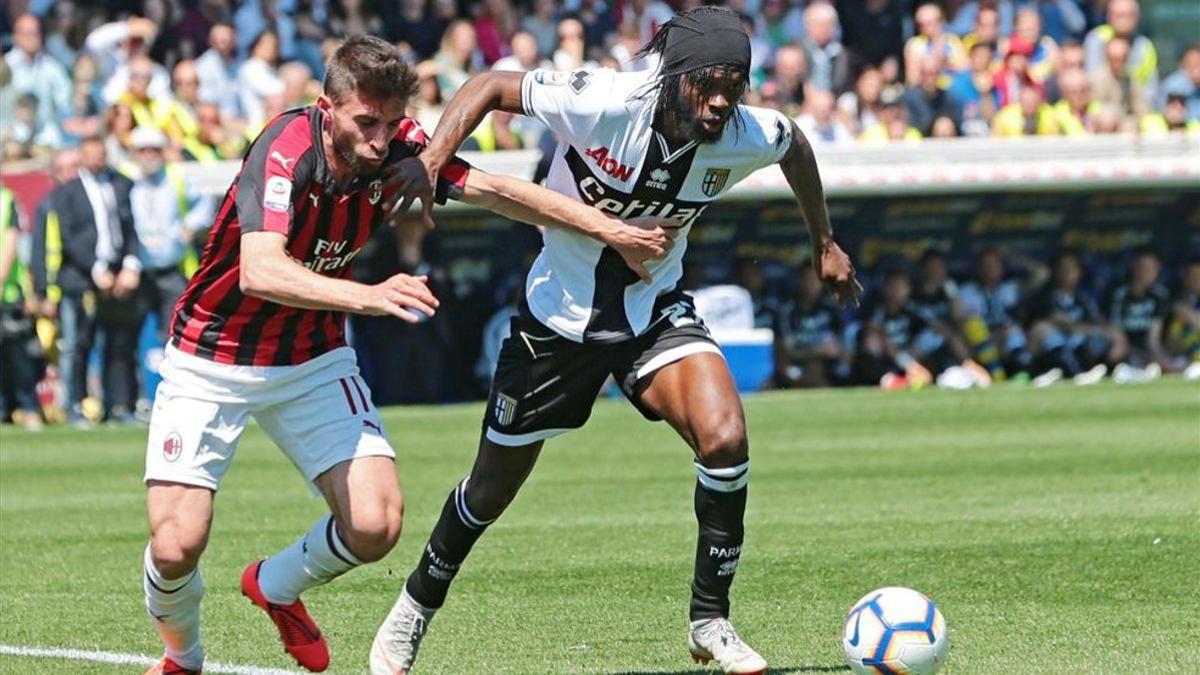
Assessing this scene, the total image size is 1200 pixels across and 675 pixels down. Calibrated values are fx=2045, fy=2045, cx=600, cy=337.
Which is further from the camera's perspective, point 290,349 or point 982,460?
point 982,460

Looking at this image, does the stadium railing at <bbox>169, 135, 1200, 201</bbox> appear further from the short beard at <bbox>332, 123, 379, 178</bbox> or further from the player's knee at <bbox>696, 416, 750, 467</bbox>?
the short beard at <bbox>332, 123, 379, 178</bbox>

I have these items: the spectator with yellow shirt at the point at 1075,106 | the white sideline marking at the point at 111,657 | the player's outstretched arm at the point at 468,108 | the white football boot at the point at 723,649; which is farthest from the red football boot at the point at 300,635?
the spectator with yellow shirt at the point at 1075,106

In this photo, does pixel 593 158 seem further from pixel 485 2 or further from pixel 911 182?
pixel 485 2

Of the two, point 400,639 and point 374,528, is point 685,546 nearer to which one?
point 400,639

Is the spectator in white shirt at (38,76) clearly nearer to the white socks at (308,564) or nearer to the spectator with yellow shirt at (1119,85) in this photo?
the spectator with yellow shirt at (1119,85)

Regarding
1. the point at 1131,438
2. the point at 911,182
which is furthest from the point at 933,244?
the point at 1131,438

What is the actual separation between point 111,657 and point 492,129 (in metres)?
12.7

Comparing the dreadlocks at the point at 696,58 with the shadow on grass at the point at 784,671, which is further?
the shadow on grass at the point at 784,671

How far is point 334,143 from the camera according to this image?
6.51 metres

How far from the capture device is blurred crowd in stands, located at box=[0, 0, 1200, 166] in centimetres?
1941

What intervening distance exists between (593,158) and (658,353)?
2.35ft

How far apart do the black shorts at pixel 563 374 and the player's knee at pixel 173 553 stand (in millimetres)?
1198

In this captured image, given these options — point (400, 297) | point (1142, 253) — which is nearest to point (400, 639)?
point (400, 297)

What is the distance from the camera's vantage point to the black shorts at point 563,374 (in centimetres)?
717
